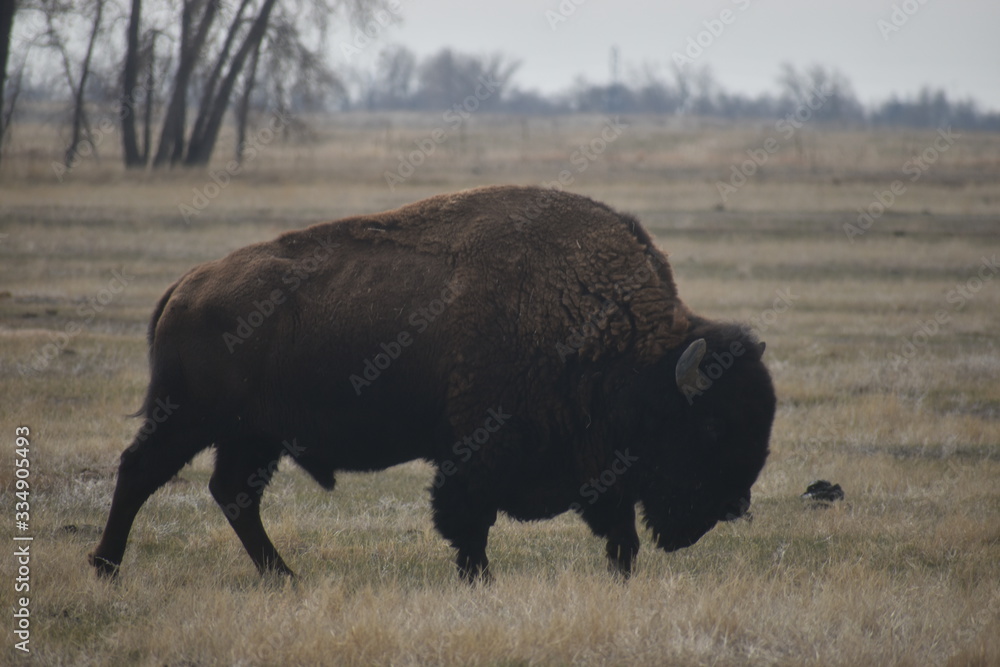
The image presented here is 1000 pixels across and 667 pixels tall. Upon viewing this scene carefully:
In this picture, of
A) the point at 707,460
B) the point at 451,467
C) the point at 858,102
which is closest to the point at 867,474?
the point at 707,460

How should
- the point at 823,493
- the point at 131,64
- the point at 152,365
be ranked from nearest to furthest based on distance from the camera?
the point at 152,365 → the point at 823,493 → the point at 131,64

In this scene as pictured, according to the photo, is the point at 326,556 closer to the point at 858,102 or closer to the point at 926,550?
the point at 926,550

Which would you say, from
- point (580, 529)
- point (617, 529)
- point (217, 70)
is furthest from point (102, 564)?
point (217, 70)

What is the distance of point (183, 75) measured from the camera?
1262 inches

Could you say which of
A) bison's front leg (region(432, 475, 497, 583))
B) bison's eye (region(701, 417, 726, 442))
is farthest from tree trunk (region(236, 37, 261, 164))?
bison's eye (region(701, 417, 726, 442))

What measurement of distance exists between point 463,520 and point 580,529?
1.92 metres

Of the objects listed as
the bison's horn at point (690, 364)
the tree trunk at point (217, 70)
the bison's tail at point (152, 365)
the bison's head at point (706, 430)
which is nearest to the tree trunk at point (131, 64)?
the tree trunk at point (217, 70)

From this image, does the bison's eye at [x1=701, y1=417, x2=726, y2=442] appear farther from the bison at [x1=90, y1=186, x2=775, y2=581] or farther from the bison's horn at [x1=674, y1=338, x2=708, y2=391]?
the bison's horn at [x1=674, y1=338, x2=708, y2=391]

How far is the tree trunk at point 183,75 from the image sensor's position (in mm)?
31891

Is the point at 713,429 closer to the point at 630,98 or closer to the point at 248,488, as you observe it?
the point at 248,488

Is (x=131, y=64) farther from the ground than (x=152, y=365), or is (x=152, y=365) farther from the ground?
(x=131, y=64)

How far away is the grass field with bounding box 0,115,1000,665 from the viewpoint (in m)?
4.50

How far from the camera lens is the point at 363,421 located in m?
5.70

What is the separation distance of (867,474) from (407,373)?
458 centimetres
